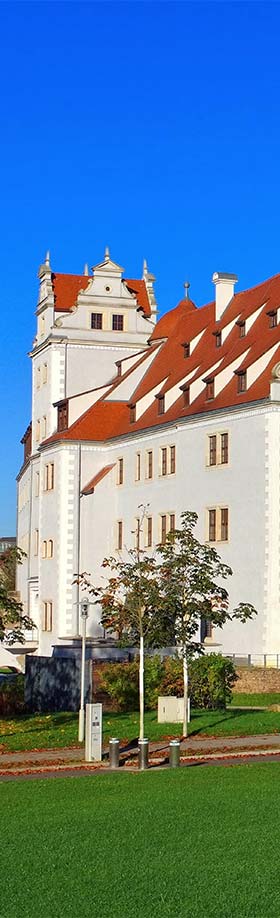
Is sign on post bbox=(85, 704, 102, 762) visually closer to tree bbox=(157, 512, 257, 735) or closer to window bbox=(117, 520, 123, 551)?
tree bbox=(157, 512, 257, 735)

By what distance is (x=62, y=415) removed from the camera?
236ft

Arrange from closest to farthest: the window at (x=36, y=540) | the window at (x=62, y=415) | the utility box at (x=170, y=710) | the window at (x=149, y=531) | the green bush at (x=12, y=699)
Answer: the utility box at (x=170, y=710)
the green bush at (x=12, y=699)
the window at (x=149, y=531)
the window at (x=62, y=415)
the window at (x=36, y=540)

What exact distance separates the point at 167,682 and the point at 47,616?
29966mm

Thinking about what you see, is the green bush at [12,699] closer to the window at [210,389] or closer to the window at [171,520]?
the window at [171,520]

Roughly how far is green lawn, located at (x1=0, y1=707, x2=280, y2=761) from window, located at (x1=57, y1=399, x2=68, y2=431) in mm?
32669

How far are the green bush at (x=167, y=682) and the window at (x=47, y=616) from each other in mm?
27635

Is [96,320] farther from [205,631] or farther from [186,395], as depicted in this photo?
[205,631]

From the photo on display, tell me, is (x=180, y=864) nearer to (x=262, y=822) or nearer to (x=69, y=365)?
(x=262, y=822)

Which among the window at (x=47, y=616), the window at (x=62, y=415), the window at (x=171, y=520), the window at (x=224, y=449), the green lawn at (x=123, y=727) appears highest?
the window at (x=62, y=415)

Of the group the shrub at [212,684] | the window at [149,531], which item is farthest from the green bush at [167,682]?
the window at [149,531]

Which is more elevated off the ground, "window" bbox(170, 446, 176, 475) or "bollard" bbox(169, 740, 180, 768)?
"window" bbox(170, 446, 176, 475)

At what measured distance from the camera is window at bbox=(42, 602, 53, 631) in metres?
69.7

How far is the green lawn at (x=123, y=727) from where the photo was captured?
32906mm

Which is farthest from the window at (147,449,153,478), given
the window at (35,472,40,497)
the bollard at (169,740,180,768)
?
the bollard at (169,740,180,768)
